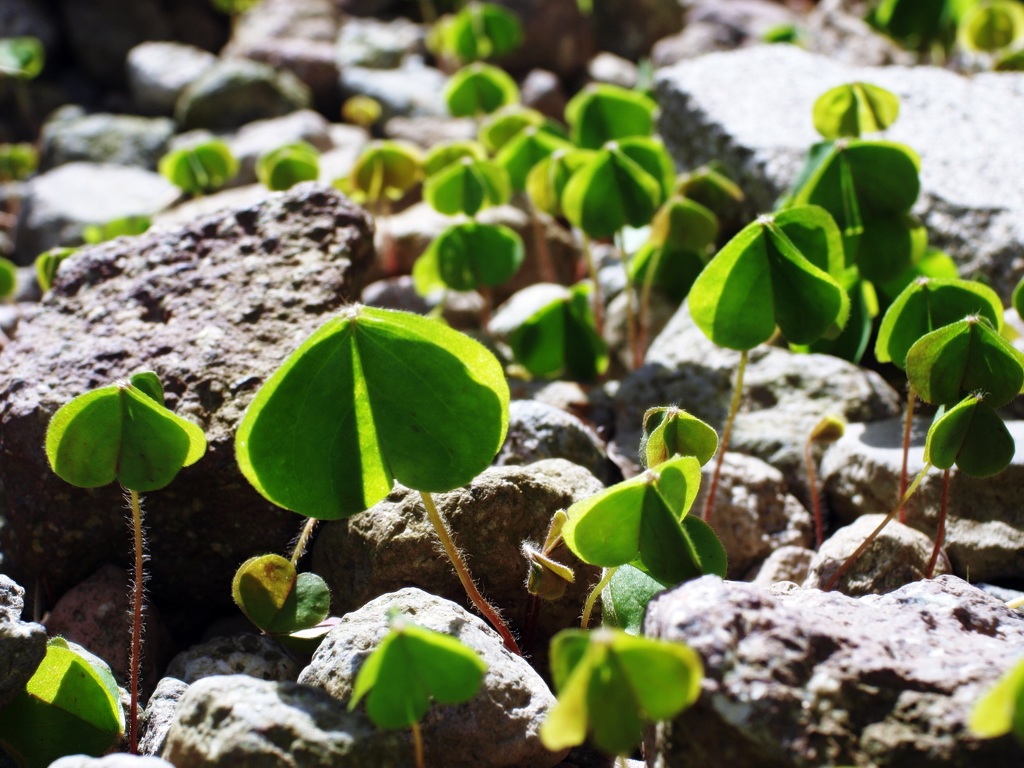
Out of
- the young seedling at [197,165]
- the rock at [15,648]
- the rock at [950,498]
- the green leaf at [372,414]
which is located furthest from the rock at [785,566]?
the young seedling at [197,165]

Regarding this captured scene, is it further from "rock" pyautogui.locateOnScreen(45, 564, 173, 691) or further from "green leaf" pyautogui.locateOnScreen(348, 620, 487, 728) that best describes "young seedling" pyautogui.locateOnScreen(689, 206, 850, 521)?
"rock" pyautogui.locateOnScreen(45, 564, 173, 691)

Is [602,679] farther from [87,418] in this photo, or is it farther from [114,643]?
[114,643]

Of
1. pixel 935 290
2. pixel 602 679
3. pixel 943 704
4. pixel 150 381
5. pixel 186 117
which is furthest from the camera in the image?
pixel 186 117

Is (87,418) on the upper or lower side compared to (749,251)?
lower

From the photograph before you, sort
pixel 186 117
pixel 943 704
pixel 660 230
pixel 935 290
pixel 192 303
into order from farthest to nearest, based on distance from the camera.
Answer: pixel 186 117, pixel 660 230, pixel 192 303, pixel 935 290, pixel 943 704

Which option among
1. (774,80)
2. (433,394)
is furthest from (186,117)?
(433,394)

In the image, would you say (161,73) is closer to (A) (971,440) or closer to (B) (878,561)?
(B) (878,561)

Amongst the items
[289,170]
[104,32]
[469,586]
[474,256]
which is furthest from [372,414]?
[104,32]

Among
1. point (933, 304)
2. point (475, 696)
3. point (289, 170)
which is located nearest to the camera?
point (475, 696)
